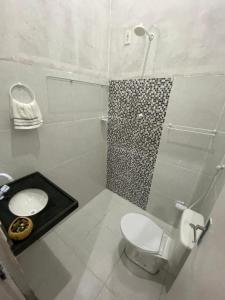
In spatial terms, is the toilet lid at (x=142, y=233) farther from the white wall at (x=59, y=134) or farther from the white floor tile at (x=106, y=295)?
the white wall at (x=59, y=134)

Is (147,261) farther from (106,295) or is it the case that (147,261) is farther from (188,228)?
(188,228)

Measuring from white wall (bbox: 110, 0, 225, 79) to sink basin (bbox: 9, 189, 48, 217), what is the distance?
151 centimetres

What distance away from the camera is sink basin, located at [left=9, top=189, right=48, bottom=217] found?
97 cm

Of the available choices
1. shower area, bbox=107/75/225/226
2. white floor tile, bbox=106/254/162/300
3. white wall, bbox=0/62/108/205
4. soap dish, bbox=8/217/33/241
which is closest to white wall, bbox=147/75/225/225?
shower area, bbox=107/75/225/226

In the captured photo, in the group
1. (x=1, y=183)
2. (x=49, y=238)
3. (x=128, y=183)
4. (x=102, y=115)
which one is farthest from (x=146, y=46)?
(x=49, y=238)

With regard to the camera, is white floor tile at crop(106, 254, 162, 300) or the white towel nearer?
the white towel

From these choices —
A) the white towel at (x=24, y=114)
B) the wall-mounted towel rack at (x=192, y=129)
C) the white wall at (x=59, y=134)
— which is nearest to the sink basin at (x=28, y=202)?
the white wall at (x=59, y=134)

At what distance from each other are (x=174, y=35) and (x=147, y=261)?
2102 millimetres

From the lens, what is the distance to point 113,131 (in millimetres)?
1913

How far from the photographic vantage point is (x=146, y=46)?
138 centimetres

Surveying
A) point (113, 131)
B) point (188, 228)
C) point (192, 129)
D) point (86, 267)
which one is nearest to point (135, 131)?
point (113, 131)

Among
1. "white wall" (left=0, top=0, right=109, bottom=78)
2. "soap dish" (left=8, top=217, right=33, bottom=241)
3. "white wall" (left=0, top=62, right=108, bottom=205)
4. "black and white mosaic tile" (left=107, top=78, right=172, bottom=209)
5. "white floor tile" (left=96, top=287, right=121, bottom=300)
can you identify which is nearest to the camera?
"soap dish" (left=8, top=217, right=33, bottom=241)

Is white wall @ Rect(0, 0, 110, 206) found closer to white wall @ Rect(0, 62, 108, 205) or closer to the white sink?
white wall @ Rect(0, 62, 108, 205)

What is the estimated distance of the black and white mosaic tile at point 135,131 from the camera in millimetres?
1455
